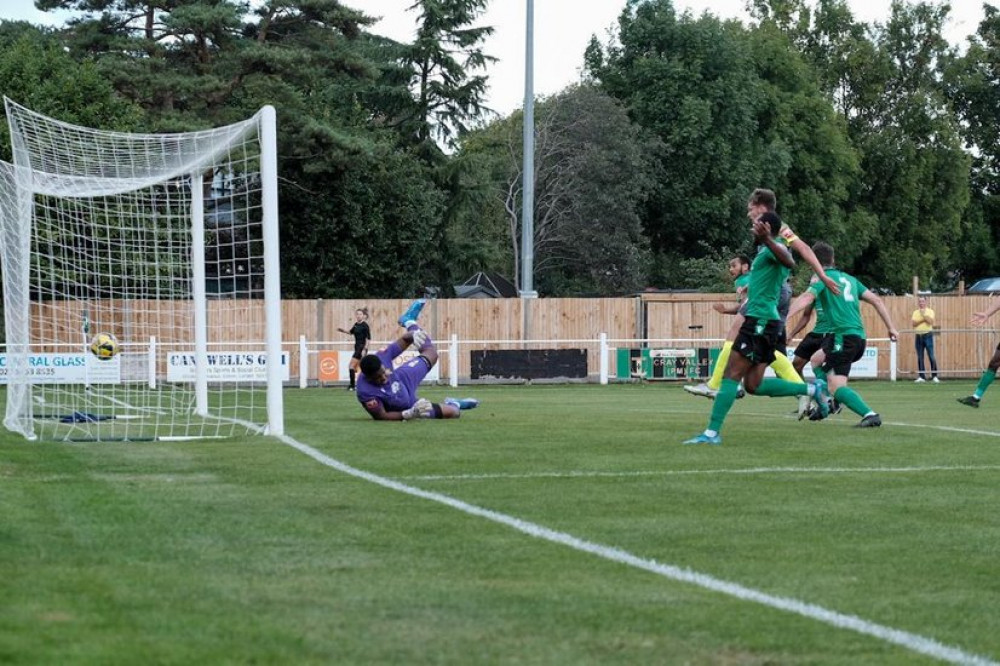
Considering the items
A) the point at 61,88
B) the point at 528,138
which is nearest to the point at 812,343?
the point at 528,138

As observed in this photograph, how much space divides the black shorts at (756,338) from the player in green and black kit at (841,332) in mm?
2231

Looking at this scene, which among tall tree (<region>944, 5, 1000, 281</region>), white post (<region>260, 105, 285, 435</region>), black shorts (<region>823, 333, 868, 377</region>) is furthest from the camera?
A: tall tree (<region>944, 5, 1000, 281</region>)

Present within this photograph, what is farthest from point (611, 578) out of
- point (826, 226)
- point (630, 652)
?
point (826, 226)

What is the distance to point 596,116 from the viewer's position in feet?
209

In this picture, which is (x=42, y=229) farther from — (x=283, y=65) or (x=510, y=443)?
(x=283, y=65)

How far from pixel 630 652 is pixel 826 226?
67.4 m

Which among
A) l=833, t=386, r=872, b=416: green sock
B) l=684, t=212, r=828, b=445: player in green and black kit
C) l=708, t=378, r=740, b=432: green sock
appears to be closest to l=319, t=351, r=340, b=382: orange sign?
l=833, t=386, r=872, b=416: green sock

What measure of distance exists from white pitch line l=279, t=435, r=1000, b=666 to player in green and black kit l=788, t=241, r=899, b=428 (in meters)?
7.40

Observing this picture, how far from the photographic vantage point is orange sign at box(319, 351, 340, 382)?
36.8 m

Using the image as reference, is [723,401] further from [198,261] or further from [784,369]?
[198,261]

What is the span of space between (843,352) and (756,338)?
8.43 feet

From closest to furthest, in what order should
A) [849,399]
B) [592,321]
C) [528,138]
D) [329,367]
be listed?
1. [849,399]
2. [329,367]
3. [528,138]
4. [592,321]

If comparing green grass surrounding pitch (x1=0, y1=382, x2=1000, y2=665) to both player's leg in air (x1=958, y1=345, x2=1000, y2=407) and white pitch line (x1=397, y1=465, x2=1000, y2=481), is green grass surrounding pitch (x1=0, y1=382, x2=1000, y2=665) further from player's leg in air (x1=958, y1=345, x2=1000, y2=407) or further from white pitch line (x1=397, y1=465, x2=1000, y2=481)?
player's leg in air (x1=958, y1=345, x2=1000, y2=407)

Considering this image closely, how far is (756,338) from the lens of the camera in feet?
44.8
